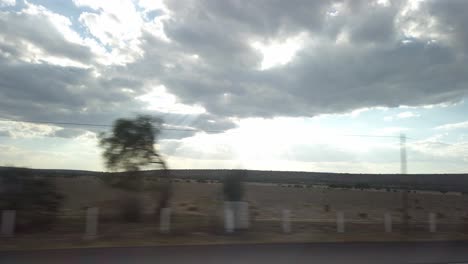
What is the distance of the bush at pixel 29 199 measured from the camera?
1758 centimetres

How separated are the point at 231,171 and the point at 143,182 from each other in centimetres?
402

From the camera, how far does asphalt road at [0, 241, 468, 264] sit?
12.1m

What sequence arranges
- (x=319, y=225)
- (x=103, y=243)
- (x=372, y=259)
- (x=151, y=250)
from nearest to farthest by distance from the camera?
(x=372, y=259) < (x=151, y=250) < (x=103, y=243) < (x=319, y=225)

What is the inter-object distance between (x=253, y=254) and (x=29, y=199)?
9390 millimetres

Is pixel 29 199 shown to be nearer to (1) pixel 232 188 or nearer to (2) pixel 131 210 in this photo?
(2) pixel 131 210

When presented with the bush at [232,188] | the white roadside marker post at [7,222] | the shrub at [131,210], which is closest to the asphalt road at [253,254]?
the white roadside marker post at [7,222]

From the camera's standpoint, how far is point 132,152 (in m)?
21.3

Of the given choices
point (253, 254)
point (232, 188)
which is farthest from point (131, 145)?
point (253, 254)

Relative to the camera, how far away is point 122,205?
2122cm

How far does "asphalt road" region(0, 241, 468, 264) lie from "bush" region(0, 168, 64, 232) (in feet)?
16.2

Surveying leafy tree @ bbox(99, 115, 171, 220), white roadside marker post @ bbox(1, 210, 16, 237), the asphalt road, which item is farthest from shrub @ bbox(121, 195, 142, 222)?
the asphalt road

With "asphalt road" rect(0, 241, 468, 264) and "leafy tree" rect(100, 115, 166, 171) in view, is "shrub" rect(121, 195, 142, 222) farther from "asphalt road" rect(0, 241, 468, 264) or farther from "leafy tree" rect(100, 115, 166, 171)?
"asphalt road" rect(0, 241, 468, 264)

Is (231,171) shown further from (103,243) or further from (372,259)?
(372,259)

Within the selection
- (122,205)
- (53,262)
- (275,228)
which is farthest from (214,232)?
(53,262)
